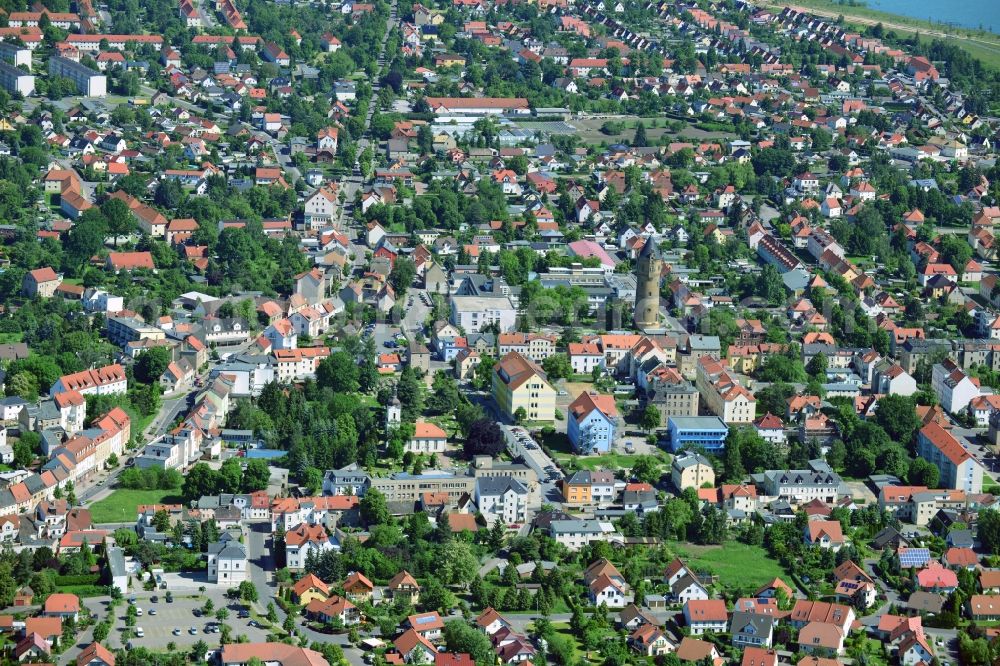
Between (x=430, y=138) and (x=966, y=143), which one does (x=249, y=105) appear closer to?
(x=430, y=138)

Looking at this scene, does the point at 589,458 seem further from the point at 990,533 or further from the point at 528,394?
the point at 990,533

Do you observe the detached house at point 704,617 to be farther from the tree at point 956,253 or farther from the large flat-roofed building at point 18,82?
the large flat-roofed building at point 18,82

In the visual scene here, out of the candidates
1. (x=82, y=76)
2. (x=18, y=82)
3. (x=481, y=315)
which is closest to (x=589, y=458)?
(x=481, y=315)

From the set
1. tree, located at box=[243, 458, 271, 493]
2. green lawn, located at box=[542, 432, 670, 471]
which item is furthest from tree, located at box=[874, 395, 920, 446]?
tree, located at box=[243, 458, 271, 493]

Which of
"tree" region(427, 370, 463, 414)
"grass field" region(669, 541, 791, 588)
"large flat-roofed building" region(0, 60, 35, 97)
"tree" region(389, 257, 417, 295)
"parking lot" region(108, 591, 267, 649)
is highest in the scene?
"large flat-roofed building" region(0, 60, 35, 97)

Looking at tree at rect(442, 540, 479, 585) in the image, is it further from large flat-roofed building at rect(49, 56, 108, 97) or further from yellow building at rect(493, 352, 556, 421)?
large flat-roofed building at rect(49, 56, 108, 97)

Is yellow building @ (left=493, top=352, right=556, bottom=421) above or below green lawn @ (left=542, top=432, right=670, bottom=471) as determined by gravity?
above
